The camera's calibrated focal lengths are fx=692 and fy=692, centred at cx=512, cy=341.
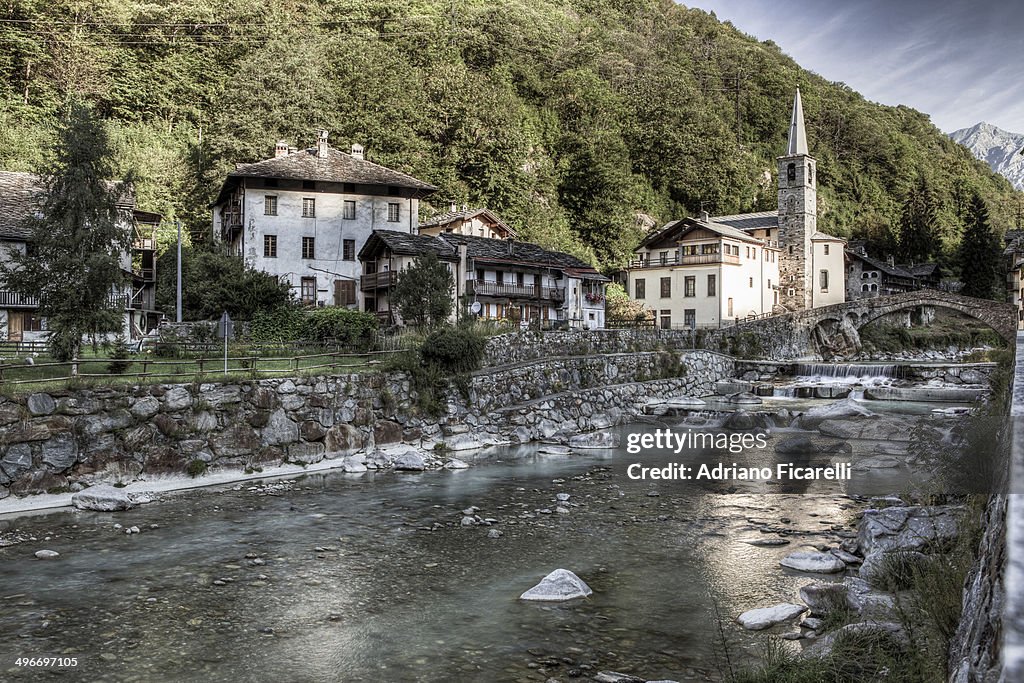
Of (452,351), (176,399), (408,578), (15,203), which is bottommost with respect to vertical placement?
(408,578)

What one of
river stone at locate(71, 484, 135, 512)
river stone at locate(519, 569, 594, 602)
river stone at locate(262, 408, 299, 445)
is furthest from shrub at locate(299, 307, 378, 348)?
river stone at locate(519, 569, 594, 602)

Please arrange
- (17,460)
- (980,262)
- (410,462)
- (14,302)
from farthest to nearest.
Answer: (980,262) < (14,302) < (410,462) < (17,460)

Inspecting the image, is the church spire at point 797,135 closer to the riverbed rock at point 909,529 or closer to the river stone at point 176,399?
the riverbed rock at point 909,529

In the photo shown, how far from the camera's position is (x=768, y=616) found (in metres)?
9.78

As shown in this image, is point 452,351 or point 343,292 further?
point 343,292

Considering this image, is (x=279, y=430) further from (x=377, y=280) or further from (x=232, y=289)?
(x=377, y=280)

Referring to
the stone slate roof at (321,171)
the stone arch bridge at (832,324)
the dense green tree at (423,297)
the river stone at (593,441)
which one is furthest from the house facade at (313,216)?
the stone arch bridge at (832,324)

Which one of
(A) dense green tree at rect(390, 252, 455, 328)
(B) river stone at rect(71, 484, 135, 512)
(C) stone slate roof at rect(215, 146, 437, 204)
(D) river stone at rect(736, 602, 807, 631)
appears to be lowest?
(D) river stone at rect(736, 602, 807, 631)

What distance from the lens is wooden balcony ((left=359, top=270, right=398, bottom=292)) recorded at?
129 feet

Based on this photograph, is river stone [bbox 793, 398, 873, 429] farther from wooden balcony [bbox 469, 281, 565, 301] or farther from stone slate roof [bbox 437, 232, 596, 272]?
stone slate roof [bbox 437, 232, 596, 272]

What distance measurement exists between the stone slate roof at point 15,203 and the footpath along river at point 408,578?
68.7 feet

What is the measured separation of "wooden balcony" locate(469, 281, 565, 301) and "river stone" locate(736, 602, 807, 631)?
105 feet

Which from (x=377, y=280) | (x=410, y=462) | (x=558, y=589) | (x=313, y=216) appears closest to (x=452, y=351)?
(x=410, y=462)

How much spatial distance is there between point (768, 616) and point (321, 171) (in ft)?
137
